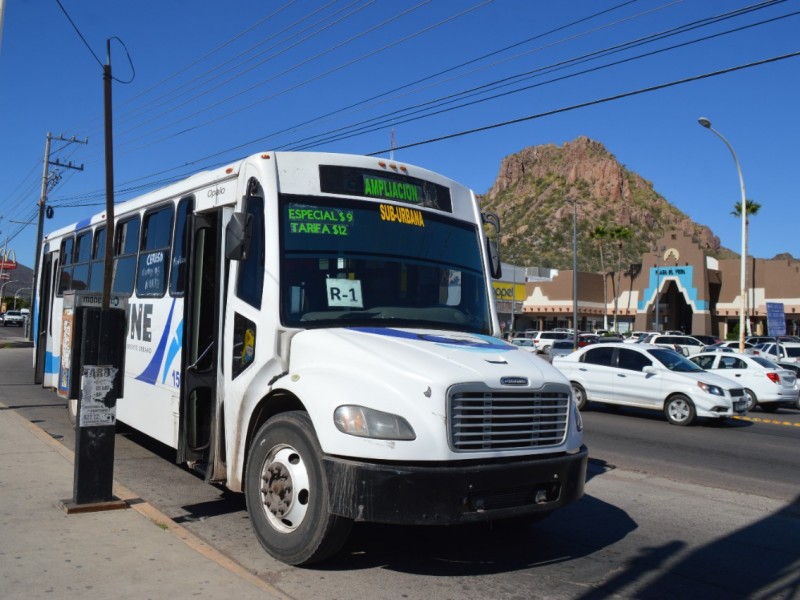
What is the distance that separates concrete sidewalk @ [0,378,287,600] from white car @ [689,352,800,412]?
16743 millimetres

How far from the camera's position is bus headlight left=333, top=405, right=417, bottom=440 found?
4668 millimetres

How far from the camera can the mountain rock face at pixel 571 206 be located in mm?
121688

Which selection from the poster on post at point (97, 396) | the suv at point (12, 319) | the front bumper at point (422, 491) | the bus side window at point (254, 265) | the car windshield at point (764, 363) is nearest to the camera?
the front bumper at point (422, 491)

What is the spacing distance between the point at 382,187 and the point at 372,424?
8.17 ft

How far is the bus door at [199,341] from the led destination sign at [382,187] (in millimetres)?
1093

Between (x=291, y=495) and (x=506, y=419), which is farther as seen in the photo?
(x=291, y=495)

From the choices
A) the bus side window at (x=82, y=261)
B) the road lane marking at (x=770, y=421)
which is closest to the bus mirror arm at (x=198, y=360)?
the bus side window at (x=82, y=261)

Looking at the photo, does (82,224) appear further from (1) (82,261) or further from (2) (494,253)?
(2) (494,253)

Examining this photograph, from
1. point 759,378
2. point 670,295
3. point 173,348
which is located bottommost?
point 759,378

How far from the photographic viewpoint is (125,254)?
944 centimetres

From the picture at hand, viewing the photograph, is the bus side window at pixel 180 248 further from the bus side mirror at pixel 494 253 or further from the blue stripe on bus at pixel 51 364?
the blue stripe on bus at pixel 51 364

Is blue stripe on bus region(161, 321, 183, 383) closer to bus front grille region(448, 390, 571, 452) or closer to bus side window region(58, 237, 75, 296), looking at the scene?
bus front grille region(448, 390, 571, 452)

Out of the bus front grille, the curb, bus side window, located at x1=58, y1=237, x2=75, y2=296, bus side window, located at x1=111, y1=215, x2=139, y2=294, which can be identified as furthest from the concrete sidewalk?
bus side window, located at x1=58, y1=237, x2=75, y2=296

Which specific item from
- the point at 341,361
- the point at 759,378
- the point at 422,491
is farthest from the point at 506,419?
the point at 759,378
